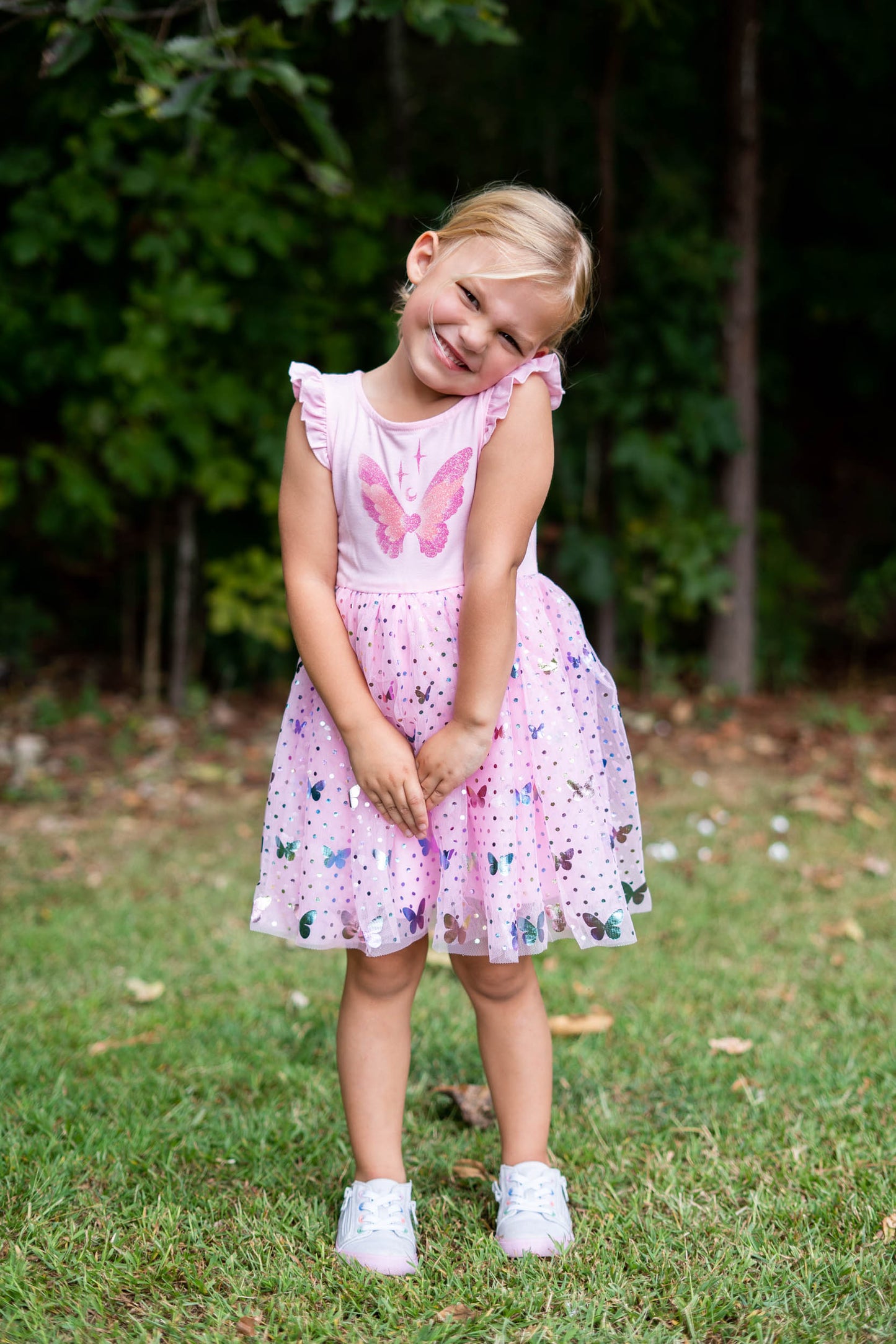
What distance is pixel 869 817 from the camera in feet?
13.2

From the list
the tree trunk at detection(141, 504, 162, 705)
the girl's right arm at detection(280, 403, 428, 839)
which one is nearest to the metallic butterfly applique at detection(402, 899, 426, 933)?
the girl's right arm at detection(280, 403, 428, 839)

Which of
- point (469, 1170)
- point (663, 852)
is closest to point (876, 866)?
point (663, 852)

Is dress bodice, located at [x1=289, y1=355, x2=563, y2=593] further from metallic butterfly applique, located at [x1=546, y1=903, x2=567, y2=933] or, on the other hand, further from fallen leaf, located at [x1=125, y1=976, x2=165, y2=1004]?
fallen leaf, located at [x1=125, y1=976, x2=165, y2=1004]

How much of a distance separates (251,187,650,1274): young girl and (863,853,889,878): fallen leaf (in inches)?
80.6

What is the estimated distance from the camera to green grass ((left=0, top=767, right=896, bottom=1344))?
1628 mm

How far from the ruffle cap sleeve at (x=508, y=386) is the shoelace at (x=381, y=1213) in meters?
1.15

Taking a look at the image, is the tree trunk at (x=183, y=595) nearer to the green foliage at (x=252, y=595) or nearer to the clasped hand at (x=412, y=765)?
the green foliage at (x=252, y=595)

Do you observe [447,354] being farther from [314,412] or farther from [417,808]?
[417,808]

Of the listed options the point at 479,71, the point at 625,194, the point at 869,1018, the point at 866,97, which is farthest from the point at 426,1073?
the point at 866,97

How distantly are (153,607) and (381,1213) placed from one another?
157 inches

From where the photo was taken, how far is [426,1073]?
7.72 ft

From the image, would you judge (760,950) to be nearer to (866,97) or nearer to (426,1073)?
→ (426,1073)

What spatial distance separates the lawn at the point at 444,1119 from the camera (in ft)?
5.35

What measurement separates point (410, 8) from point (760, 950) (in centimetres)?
237
